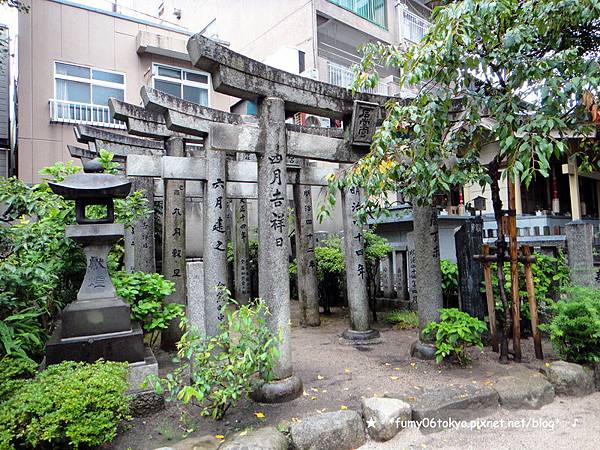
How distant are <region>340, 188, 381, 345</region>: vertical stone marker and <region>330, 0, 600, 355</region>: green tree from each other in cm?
209

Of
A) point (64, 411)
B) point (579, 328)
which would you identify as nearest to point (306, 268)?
point (579, 328)

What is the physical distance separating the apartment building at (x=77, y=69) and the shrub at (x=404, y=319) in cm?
1195

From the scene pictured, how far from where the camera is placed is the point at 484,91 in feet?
18.1

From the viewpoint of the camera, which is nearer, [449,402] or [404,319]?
[449,402]

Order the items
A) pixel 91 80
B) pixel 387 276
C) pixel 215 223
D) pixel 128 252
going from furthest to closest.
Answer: pixel 91 80 → pixel 387 276 → pixel 128 252 → pixel 215 223

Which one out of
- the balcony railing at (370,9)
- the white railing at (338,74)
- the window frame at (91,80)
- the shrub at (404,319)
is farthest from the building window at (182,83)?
the shrub at (404,319)

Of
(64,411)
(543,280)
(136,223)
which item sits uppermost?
(136,223)

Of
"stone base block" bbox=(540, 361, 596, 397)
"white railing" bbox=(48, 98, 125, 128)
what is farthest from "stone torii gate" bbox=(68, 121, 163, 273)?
"stone base block" bbox=(540, 361, 596, 397)

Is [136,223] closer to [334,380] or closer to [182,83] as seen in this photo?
[334,380]

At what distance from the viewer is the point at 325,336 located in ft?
28.6

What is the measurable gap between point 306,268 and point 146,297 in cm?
424

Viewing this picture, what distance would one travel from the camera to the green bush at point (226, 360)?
4.12 meters

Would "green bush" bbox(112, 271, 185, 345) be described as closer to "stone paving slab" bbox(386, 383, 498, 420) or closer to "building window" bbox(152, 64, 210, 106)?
"stone paving slab" bbox(386, 383, 498, 420)

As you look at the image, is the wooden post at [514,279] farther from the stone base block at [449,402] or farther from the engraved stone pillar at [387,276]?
the engraved stone pillar at [387,276]
